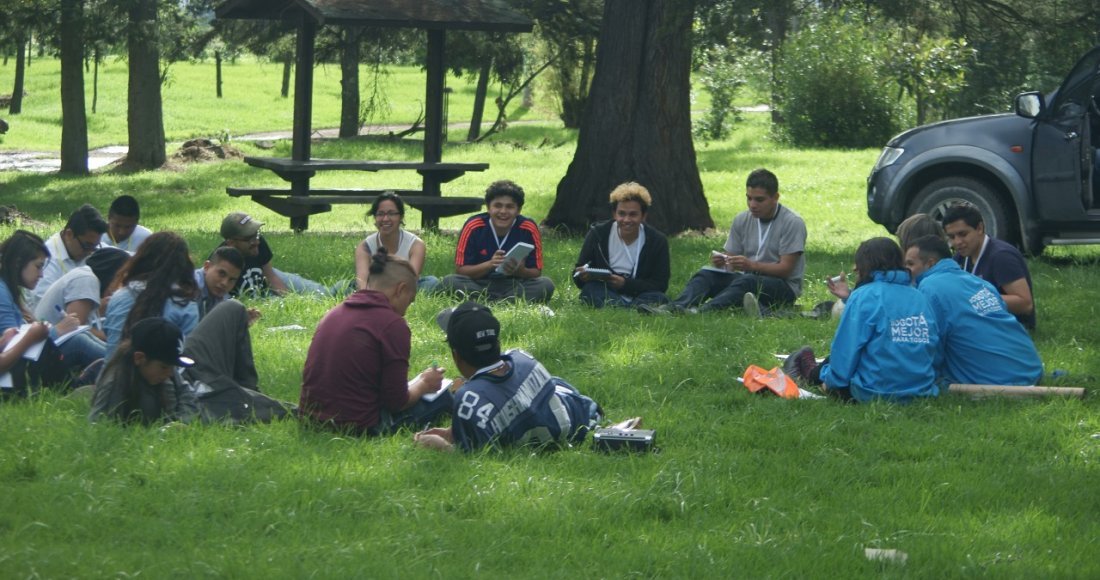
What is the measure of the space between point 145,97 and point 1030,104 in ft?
65.6

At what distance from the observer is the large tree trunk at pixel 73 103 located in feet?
85.4

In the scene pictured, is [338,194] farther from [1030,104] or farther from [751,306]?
[1030,104]

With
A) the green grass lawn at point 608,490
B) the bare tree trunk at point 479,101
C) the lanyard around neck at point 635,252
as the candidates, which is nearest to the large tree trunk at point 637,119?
the lanyard around neck at point 635,252

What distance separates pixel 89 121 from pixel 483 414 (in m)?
40.8

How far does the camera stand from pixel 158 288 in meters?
7.27

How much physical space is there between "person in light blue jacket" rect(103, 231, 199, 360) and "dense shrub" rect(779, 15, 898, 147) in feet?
80.8

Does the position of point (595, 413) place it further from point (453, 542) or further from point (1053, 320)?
point (1053, 320)

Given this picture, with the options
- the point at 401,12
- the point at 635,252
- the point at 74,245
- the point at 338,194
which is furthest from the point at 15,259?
the point at 338,194

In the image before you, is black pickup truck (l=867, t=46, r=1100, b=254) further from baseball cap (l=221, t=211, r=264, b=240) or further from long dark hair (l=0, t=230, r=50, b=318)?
long dark hair (l=0, t=230, r=50, b=318)

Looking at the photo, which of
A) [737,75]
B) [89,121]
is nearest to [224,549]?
[737,75]

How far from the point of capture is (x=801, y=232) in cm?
1088

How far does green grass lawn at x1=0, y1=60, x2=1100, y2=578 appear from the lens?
514 centimetres

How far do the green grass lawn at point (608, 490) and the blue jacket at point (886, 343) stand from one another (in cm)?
18

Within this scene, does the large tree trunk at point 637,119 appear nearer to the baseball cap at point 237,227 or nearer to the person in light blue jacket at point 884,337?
the baseball cap at point 237,227
